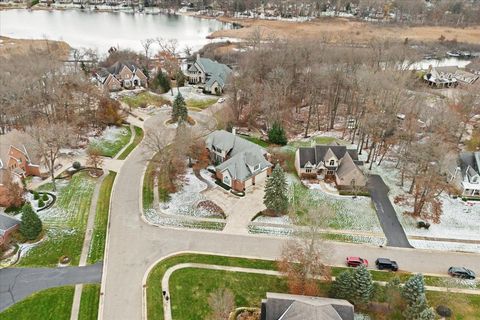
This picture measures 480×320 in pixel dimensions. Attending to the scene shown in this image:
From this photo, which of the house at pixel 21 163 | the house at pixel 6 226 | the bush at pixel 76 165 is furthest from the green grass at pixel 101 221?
the house at pixel 21 163

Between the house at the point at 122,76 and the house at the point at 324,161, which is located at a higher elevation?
the house at the point at 122,76

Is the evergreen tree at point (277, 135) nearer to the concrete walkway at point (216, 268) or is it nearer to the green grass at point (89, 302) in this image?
the concrete walkway at point (216, 268)

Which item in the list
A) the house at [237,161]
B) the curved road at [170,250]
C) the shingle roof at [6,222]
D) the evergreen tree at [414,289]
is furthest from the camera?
the house at [237,161]

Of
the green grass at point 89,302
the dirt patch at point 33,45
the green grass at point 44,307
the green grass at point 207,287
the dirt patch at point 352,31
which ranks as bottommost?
the green grass at point 44,307

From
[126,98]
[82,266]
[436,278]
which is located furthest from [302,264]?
[126,98]

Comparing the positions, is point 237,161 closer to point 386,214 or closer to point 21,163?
point 386,214

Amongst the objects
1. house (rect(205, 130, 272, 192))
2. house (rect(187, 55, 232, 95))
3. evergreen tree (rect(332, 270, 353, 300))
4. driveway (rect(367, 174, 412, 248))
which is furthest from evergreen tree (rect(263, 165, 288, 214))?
house (rect(187, 55, 232, 95))

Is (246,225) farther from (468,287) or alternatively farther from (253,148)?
(468,287)
